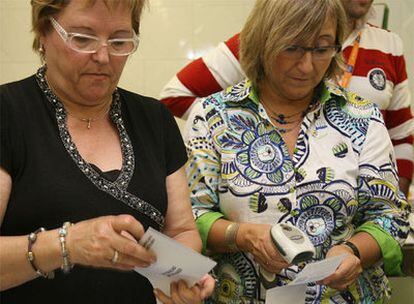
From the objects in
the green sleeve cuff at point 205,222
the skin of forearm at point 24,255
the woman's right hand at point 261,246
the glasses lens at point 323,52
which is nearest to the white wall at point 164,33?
the glasses lens at point 323,52

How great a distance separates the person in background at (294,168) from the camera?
132 cm

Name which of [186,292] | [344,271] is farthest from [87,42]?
[344,271]

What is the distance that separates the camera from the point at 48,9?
102 centimetres

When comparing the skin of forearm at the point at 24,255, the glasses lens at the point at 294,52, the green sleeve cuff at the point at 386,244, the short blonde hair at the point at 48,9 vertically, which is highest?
the short blonde hair at the point at 48,9

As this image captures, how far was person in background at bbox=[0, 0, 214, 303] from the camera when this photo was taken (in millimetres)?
874

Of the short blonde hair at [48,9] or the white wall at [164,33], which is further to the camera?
the white wall at [164,33]

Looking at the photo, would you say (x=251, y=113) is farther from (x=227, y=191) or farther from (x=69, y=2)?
(x=69, y=2)

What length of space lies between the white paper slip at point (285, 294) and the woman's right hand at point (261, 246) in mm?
58

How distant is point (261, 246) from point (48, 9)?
71 centimetres

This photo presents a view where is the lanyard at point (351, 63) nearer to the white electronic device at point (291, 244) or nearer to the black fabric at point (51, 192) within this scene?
the white electronic device at point (291, 244)

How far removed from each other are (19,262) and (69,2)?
50cm

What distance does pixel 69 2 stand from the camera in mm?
1002

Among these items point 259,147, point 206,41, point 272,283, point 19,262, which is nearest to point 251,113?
point 259,147

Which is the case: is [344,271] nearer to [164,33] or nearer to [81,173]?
[81,173]
